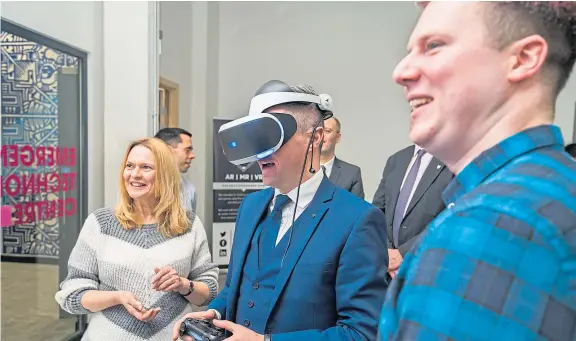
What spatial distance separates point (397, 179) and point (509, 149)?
193 centimetres

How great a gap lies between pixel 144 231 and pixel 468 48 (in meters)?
1.62

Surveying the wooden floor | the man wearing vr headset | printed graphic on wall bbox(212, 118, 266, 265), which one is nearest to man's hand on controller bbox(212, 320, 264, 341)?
the man wearing vr headset

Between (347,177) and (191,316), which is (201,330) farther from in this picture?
(347,177)

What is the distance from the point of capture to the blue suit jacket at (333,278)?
1111 mm

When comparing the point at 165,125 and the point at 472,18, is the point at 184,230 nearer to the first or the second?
the point at 472,18

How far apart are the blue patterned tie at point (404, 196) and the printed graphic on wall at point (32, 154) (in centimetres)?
232

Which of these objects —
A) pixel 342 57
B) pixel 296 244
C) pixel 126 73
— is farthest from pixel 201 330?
pixel 342 57

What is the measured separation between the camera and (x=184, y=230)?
199 centimetres

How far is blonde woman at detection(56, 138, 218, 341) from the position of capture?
5.84ft

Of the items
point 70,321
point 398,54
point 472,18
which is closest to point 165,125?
point 70,321

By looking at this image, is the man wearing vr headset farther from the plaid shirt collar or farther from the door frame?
the door frame

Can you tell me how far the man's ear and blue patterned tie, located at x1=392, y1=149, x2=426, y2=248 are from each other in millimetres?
1727

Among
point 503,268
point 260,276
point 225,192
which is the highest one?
point 503,268

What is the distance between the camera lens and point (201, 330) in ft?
3.86
